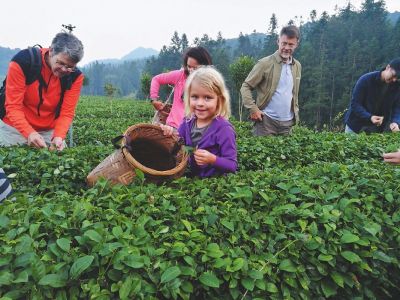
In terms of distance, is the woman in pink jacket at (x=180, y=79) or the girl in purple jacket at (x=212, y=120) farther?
the woman in pink jacket at (x=180, y=79)

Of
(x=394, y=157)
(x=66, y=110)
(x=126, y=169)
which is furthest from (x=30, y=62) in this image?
(x=394, y=157)

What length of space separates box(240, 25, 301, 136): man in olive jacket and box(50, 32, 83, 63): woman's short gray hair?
8.47 ft

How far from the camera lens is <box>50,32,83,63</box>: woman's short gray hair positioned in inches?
127

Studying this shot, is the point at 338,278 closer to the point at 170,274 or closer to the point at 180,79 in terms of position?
the point at 170,274

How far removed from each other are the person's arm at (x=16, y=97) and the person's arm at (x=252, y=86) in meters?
2.92

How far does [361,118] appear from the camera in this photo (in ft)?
18.6

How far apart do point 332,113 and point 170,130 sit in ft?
174

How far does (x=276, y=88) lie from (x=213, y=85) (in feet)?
8.41

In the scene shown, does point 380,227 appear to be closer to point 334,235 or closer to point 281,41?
point 334,235

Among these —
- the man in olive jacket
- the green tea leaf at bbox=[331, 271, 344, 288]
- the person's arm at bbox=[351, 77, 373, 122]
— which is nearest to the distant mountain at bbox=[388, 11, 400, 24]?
the person's arm at bbox=[351, 77, 373, 122]

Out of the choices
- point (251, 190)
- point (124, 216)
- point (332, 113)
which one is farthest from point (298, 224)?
point (332, 113)

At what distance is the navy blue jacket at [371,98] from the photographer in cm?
539

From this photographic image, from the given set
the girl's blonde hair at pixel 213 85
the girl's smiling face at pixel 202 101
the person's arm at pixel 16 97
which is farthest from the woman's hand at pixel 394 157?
the person's arm at pixel 16 97

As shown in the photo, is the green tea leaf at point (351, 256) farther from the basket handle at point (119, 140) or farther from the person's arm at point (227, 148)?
the basket handle at point (119, 140)
